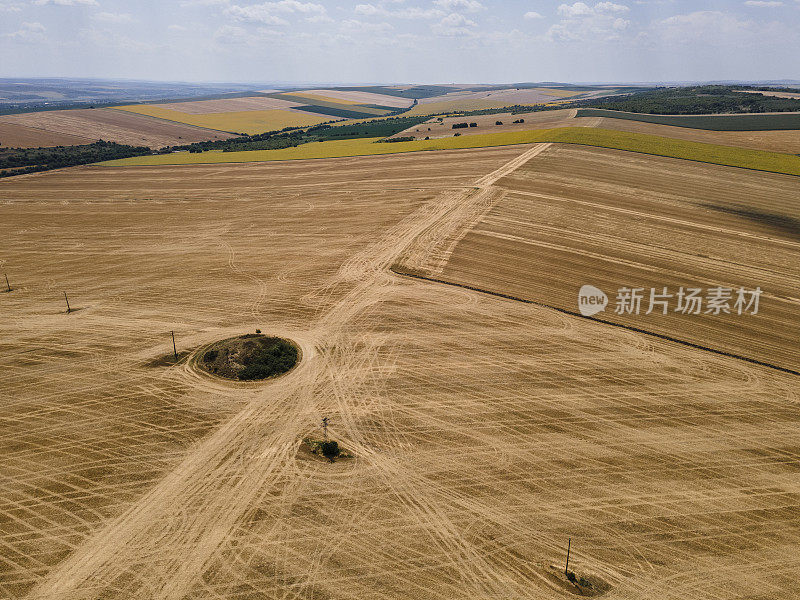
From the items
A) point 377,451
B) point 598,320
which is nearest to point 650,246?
point 598,320

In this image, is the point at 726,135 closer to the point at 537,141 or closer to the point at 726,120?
the point at 726,120

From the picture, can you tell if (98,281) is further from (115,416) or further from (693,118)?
(693,118)

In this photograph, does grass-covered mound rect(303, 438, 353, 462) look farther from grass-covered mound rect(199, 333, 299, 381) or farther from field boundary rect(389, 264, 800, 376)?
field boundary rect(389, 264, 800, 376)

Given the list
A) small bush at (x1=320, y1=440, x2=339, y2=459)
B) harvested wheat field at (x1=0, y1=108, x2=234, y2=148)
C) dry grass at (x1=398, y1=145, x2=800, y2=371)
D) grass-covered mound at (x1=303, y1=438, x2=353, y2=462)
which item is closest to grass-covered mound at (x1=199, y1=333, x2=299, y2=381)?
grass-covered mound at (x1=303, y1=438, x2=353, y2=462)

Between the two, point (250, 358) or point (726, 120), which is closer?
point (250, 358)

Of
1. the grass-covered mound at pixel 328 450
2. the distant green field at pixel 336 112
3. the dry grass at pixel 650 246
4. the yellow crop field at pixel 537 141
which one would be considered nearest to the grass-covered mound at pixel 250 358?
the grass-covered mound at pixel 328 450

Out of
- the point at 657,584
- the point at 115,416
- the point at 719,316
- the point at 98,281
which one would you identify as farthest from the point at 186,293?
the point at 719,316
